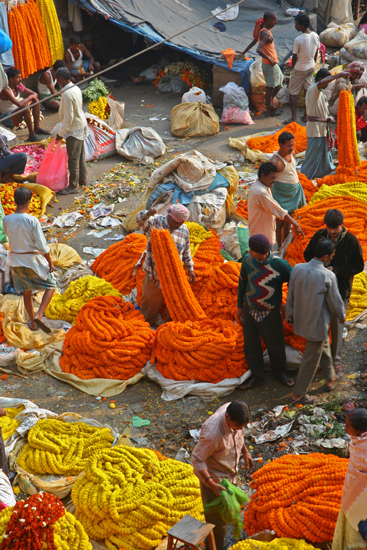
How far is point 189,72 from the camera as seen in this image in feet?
41.7

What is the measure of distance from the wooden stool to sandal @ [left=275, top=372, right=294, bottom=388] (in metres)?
2.05

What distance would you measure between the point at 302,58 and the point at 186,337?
679 cm

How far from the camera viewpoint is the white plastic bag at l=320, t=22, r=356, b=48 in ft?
45.3

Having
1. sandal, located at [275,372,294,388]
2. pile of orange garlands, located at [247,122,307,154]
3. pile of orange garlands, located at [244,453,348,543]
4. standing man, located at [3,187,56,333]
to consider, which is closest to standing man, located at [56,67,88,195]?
pile of orange garlands, located at [247,122,307,154]

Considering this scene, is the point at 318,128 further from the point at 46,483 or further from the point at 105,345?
the point at 46,483

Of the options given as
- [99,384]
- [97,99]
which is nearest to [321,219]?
[99,384]

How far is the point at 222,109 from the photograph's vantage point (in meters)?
12.0

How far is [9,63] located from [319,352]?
8.30m

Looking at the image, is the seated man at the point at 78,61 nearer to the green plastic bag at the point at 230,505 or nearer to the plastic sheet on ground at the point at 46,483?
the plastic sheet on ground at the point at 46,483

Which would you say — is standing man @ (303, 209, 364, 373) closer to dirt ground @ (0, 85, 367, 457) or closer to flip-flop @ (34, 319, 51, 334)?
dirt ground @ (0, 85, 367, 457)

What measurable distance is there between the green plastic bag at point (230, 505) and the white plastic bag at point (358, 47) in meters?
11.0

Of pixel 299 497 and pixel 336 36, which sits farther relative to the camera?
pixel 336 36

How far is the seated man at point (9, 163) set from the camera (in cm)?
888

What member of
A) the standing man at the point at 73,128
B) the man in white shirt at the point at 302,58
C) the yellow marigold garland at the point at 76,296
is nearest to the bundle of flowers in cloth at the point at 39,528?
the yellow marigold garland at the point at 76,296
